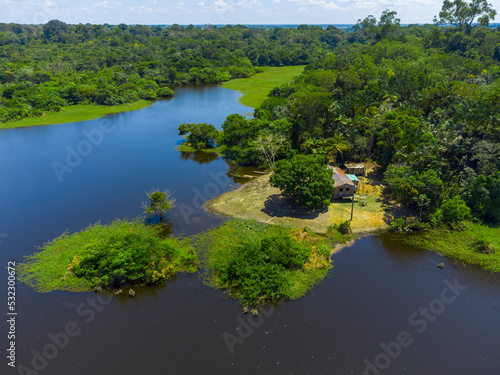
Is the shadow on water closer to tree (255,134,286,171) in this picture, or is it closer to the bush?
tree (255,134,286,171)

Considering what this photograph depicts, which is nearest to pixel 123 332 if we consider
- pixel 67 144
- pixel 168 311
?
pixel 168 311

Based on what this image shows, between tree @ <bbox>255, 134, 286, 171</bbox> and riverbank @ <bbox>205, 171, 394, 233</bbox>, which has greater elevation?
tree @ <bbox>255, 134, 286, 171</bbox>

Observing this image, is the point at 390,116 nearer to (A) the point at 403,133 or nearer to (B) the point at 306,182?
(A) the point at 403,133
